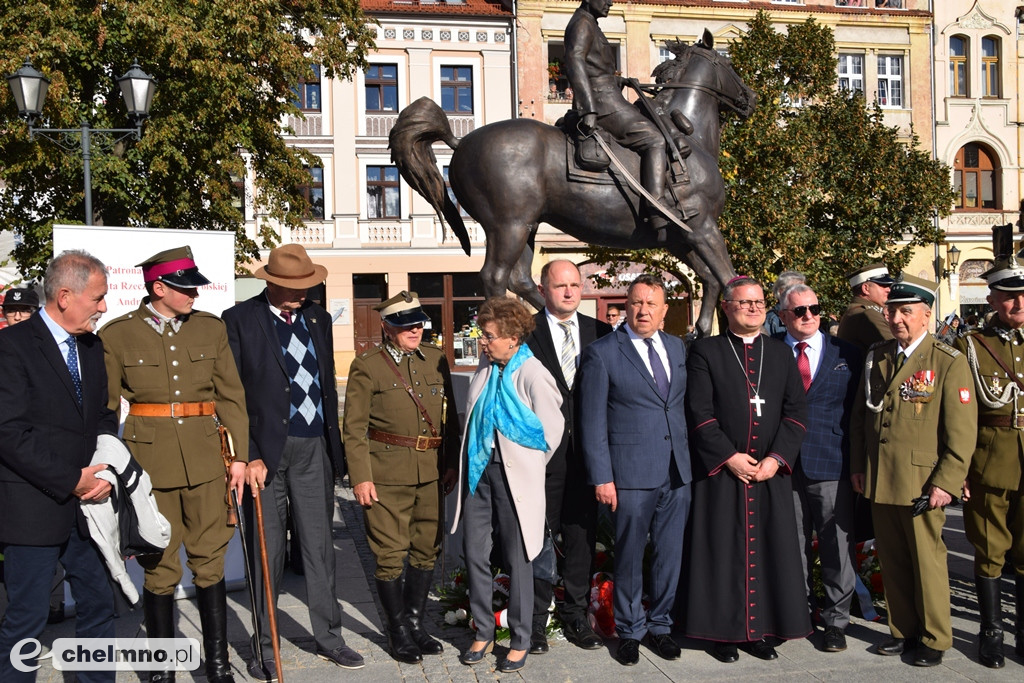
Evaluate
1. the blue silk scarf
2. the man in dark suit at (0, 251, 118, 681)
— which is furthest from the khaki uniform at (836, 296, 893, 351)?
the man in dark suit at (0, 251, 118, 681)

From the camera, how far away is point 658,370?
16.3 feet

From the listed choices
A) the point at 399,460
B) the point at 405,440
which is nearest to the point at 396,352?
the point at 405,440

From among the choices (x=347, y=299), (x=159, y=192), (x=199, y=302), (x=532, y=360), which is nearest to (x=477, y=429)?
(x=532, y=360)

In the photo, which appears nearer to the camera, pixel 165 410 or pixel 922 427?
pixel 165 410

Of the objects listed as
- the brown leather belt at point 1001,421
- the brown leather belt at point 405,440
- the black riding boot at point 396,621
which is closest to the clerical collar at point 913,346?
the brown leather belt at point 1001,421

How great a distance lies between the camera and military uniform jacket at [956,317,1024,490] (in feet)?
→ 15.9

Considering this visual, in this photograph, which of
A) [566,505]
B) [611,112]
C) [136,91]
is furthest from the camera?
[136,91]

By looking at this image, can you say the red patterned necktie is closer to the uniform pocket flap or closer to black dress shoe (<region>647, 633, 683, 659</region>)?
black dress shoe (<region>647, 633, 683, 659</region>)

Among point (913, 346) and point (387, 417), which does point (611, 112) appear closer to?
point (913, 346)

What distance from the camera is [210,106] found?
15.2m

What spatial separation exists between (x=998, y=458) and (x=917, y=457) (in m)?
0.51

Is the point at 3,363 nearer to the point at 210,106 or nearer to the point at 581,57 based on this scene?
the point at 581,57

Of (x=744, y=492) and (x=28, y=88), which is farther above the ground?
(x=28, y=88)

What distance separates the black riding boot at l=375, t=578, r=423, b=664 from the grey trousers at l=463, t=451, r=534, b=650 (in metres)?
0.39
